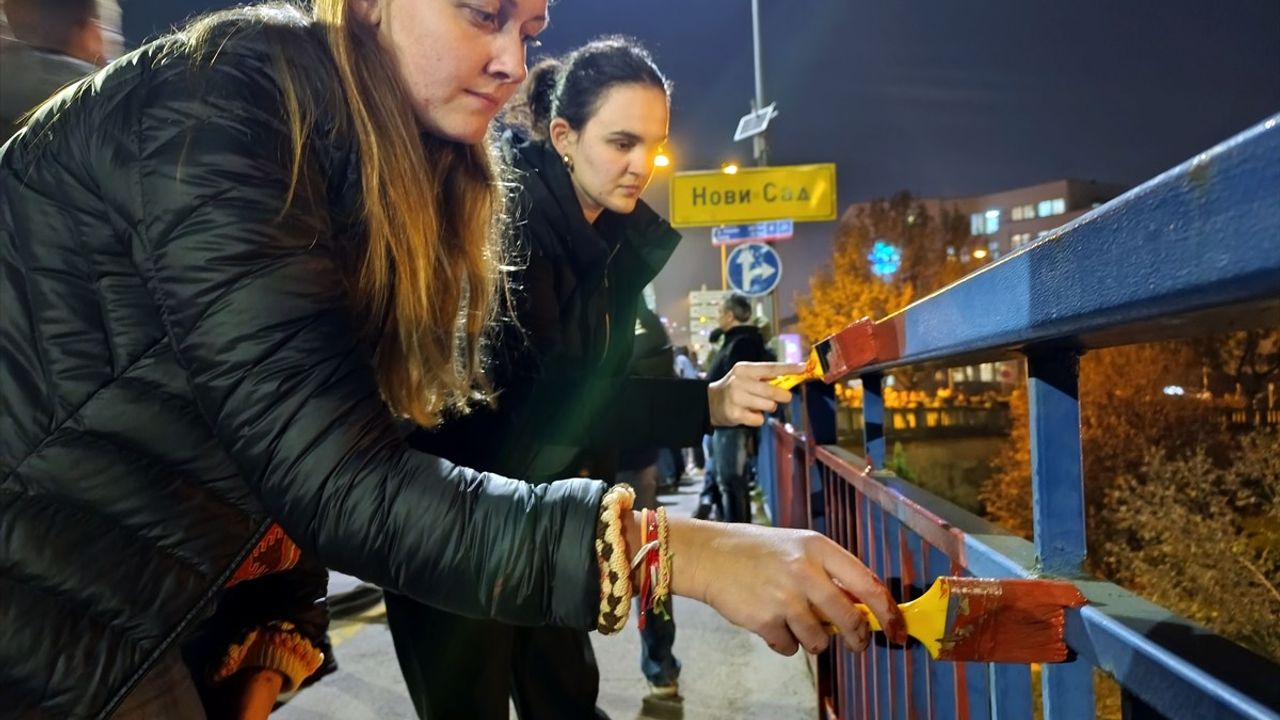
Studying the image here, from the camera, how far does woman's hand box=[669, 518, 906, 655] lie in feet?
3.43

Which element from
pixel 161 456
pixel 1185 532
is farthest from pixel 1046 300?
pixel 1185 532

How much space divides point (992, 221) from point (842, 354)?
269ft

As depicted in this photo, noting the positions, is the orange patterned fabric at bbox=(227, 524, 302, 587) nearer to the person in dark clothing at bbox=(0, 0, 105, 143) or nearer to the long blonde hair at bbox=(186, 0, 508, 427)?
the long blonde hair at bbox=(186, 0, 508, 427)

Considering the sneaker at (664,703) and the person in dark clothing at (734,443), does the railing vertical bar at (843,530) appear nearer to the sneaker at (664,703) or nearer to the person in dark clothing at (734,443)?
the sneaker at (664,703)

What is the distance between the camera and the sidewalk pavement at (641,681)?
3.65 metres

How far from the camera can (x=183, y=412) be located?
1.08m

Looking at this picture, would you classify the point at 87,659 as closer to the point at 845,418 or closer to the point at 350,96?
the point at 350,96

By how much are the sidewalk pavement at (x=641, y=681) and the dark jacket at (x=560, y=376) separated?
5.65 feet

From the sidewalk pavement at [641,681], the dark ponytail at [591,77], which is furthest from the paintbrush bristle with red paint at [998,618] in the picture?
the sidewalk pavement at [641,681]

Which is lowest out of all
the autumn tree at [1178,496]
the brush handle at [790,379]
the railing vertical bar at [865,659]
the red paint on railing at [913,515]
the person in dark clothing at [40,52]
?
the autumn tree at [1178,496]

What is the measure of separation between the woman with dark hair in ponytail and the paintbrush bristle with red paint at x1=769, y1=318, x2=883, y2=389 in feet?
0.34

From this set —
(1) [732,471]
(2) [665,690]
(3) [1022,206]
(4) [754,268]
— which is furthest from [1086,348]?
(3) [1022,206]

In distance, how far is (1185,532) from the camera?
15586 millimetres

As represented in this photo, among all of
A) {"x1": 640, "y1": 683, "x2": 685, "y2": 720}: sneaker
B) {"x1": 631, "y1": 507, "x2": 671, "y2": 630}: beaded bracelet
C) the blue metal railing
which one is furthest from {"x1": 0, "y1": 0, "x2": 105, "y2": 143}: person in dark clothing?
{"x1": 640, "y1": 683, "x2": 685, "y2": 720}: sneaker
